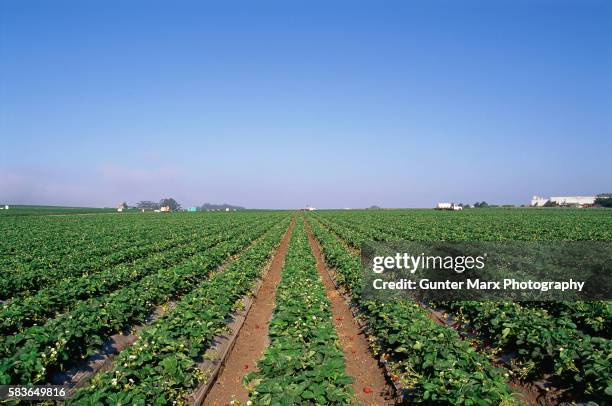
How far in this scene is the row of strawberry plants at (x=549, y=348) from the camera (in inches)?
186

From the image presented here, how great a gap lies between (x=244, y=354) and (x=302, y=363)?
3.12 metres

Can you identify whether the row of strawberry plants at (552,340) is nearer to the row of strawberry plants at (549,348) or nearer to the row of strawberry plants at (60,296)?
the row of strawberry plants at (549,348)

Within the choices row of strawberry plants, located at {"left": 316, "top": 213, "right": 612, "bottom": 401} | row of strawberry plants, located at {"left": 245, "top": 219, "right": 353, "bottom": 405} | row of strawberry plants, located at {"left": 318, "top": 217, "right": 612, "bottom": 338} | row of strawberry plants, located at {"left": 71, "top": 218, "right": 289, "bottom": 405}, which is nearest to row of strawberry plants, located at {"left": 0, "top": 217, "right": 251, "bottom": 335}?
row of strawberry plants, located at {"left": 71, "top": 218, "right": 289, "bottom": 405}

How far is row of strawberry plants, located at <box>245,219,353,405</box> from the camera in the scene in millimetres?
4371

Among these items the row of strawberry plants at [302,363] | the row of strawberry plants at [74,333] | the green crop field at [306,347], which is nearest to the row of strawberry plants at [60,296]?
the green crop field at [306,347]

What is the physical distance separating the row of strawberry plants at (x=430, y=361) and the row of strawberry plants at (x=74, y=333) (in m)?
5.64

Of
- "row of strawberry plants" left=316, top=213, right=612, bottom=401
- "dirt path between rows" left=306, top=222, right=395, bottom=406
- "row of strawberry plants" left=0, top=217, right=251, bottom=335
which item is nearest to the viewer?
"row of strawberry plants" left=316, top=213, right=612, bottom=401

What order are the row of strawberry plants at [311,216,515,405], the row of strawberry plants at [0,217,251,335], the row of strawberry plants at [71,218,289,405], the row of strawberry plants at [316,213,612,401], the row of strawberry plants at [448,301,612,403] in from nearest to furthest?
Answer: 1. the row of strawberry plants at [311,216,515,405]
2. the row of strawberry plants at [71,218,289,405]
3. the row of strawberry plants at [448,301,612,403]
4. the row of strawberry plants at [316,213,612,401]
5. the row of strawberry plants at [0,217,251,335]

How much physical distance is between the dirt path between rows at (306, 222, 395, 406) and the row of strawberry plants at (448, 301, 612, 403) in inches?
91.8

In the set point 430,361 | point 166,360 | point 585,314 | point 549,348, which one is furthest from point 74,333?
point 585,314

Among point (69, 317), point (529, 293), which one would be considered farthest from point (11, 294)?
point (529, 293)

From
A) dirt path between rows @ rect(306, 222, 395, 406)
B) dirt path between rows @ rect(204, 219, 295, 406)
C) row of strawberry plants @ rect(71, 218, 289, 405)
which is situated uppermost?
row of strawberry plants @ rect(71, 218, 289, 405)

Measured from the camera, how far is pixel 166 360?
5.40 metres

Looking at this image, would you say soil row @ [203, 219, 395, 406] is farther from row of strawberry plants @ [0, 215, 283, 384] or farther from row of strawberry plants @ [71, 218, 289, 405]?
row of strawberry plants @ [0, 215, 283, 384]
